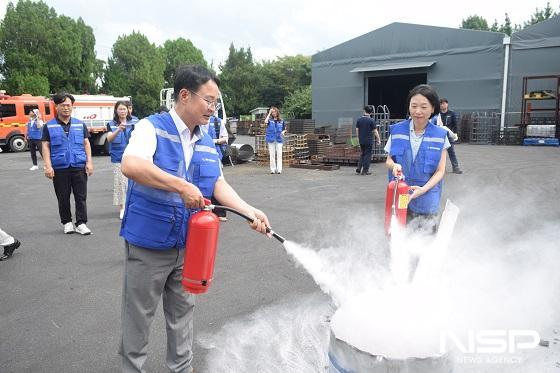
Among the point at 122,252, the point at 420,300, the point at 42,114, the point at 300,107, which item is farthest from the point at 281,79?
the point at 420,300

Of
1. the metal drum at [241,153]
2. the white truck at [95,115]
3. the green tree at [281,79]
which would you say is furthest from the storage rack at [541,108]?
the green tree at [281,79]

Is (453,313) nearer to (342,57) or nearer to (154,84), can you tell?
(342,57)

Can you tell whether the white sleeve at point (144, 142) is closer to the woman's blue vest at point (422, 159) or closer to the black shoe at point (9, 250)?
the woman's blue vest at point (422, 159)

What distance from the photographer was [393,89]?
3114 centimetres

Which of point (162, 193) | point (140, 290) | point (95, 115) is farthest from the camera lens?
point (95, 115)

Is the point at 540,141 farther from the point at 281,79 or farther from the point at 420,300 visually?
the point at 281,79

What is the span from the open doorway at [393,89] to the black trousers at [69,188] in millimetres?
24459

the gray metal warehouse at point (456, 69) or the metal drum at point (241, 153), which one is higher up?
the gray metal warehouse at point (456, 69)

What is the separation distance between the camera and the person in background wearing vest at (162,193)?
7.30ft

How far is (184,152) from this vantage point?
2.45 metres

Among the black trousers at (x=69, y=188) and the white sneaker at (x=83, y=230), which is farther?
the white sneaker at (x=83, y=230)

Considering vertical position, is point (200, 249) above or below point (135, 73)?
below

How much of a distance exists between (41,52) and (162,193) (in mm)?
40205

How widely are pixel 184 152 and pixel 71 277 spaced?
320cm
